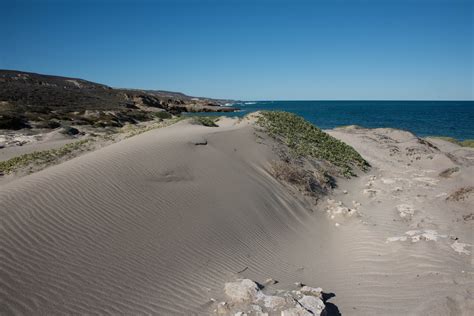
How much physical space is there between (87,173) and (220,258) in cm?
416

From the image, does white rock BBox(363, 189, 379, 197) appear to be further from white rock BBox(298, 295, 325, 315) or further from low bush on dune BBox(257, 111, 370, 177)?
white rock BBox(298, 295, 325, 315)

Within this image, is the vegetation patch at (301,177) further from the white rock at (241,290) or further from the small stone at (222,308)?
the small stone at (222,308)

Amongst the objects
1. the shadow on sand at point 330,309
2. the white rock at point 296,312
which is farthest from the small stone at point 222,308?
the shadow on sand at point 330,309

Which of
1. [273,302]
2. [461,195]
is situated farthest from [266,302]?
[461,195]

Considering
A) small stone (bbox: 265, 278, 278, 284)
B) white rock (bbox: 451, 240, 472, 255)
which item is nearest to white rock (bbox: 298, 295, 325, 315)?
small stone (bbox: 265, 278, 278, 284)

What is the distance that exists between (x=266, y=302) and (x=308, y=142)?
12661mm

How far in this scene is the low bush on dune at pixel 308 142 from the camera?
592 inches

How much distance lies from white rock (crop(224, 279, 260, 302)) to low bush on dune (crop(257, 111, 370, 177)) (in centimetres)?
966

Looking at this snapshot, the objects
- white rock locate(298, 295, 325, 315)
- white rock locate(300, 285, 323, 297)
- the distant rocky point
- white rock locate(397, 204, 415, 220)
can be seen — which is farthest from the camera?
the distant rocky point

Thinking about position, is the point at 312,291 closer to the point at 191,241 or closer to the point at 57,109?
the point at 191,241

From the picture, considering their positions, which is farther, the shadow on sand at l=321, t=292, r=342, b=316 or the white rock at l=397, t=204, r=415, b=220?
the white rock at l=397, t=204, r=415, b=220

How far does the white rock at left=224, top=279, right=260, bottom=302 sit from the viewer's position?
494cm

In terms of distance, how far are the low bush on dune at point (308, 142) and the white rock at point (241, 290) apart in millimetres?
9661

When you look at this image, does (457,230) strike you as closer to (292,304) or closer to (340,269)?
(340,269)
